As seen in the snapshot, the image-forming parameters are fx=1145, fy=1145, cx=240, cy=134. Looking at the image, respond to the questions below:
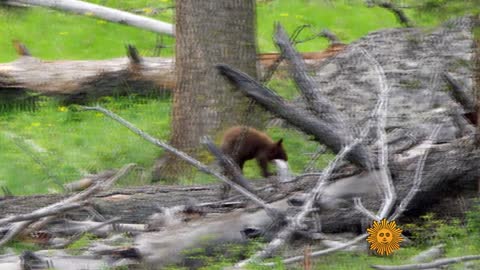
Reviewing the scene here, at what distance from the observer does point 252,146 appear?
38.9ft

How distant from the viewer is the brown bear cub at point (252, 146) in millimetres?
11461

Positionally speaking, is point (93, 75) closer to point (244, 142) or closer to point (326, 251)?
point (244, 142)

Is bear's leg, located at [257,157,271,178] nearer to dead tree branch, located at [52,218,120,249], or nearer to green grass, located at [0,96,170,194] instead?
green grass, located at [0,96,170,194]

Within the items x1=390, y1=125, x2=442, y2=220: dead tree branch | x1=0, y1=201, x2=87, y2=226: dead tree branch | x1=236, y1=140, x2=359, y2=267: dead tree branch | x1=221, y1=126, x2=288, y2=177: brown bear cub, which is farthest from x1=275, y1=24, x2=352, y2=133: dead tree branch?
x1=221, y1=126, x2=288, y2=177: brown bear cub

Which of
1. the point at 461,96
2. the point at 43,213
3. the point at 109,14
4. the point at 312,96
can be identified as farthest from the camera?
the point at 109,14

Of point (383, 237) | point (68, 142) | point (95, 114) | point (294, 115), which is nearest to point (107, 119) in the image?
point (95, 114)

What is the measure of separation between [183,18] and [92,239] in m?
4.22

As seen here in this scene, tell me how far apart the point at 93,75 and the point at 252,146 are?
3.70m

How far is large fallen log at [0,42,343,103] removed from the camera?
14.7 m

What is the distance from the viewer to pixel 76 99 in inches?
582

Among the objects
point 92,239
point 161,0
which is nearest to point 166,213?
point 92,239

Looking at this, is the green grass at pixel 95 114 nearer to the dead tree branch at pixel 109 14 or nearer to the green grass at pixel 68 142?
the green grass at pixel 68 142

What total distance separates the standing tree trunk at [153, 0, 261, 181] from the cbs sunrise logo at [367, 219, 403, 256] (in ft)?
14.0

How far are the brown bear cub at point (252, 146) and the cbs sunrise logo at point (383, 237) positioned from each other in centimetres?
357
